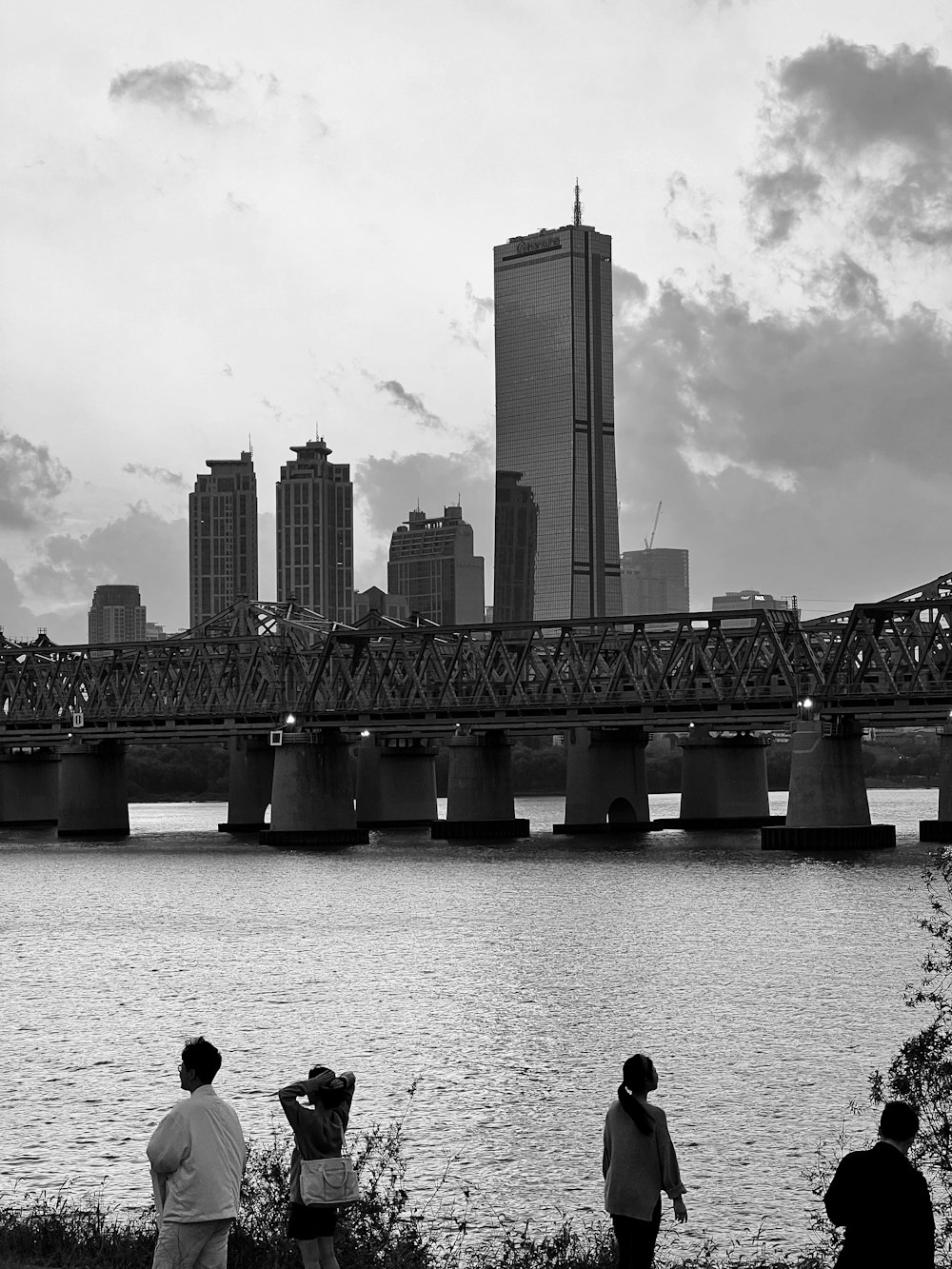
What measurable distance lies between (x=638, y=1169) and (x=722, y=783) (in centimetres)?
14217

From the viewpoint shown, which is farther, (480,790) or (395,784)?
(395,784)

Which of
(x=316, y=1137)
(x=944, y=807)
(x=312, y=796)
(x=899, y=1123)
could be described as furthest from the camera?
(x=312, y=796)

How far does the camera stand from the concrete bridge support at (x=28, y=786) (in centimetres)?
17325

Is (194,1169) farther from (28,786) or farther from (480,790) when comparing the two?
(28,786)

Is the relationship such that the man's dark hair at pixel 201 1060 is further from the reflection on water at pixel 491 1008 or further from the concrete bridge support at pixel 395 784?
the concrete bridge support at pixel 395 784

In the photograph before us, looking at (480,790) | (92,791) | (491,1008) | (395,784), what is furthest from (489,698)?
(491,1008)

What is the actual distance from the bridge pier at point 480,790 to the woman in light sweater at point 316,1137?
119 m

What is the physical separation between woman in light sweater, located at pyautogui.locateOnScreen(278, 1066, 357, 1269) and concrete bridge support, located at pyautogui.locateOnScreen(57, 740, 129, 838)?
13647 centimetres

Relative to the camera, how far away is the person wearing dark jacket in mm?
13656

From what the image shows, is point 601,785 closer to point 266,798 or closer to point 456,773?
point 456,773

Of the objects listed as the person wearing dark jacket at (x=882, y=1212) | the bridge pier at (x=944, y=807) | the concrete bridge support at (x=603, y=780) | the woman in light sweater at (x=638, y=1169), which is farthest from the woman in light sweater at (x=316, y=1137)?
the concrete bridge support at (x=603, y=780)

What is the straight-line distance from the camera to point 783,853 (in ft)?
373

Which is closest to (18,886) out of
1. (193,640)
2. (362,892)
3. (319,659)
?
(362,892)

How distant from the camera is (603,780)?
145 m
